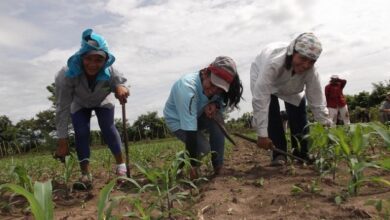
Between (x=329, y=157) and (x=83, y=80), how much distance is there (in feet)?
6.76

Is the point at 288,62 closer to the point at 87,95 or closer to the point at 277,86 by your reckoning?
the point at 277,86

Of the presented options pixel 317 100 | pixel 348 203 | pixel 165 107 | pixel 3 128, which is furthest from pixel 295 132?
pixel 3 128

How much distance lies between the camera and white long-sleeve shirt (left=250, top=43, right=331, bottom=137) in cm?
352

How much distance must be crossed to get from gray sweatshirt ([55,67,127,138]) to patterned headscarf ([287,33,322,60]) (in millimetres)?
1503

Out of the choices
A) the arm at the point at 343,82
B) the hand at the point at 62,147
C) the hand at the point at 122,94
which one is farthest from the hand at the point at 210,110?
the arm at the point at 343,82

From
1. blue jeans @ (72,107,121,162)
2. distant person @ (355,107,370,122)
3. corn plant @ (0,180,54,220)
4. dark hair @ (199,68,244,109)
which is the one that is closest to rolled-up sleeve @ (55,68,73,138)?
blue jeans @ (72,107,121,162)

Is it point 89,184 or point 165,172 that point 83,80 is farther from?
point 165,172

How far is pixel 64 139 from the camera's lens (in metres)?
3.52

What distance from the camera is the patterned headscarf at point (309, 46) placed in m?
3.18

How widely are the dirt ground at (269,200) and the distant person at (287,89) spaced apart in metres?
0.54

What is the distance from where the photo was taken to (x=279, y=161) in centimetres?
376

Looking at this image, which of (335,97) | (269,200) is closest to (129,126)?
(335,97)

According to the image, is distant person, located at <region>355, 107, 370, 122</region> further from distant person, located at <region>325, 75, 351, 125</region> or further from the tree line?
distant person, located at <region>325, 75, 351, 125</region>

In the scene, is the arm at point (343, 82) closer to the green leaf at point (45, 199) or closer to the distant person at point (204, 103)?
the distant person at point (204, 103)
